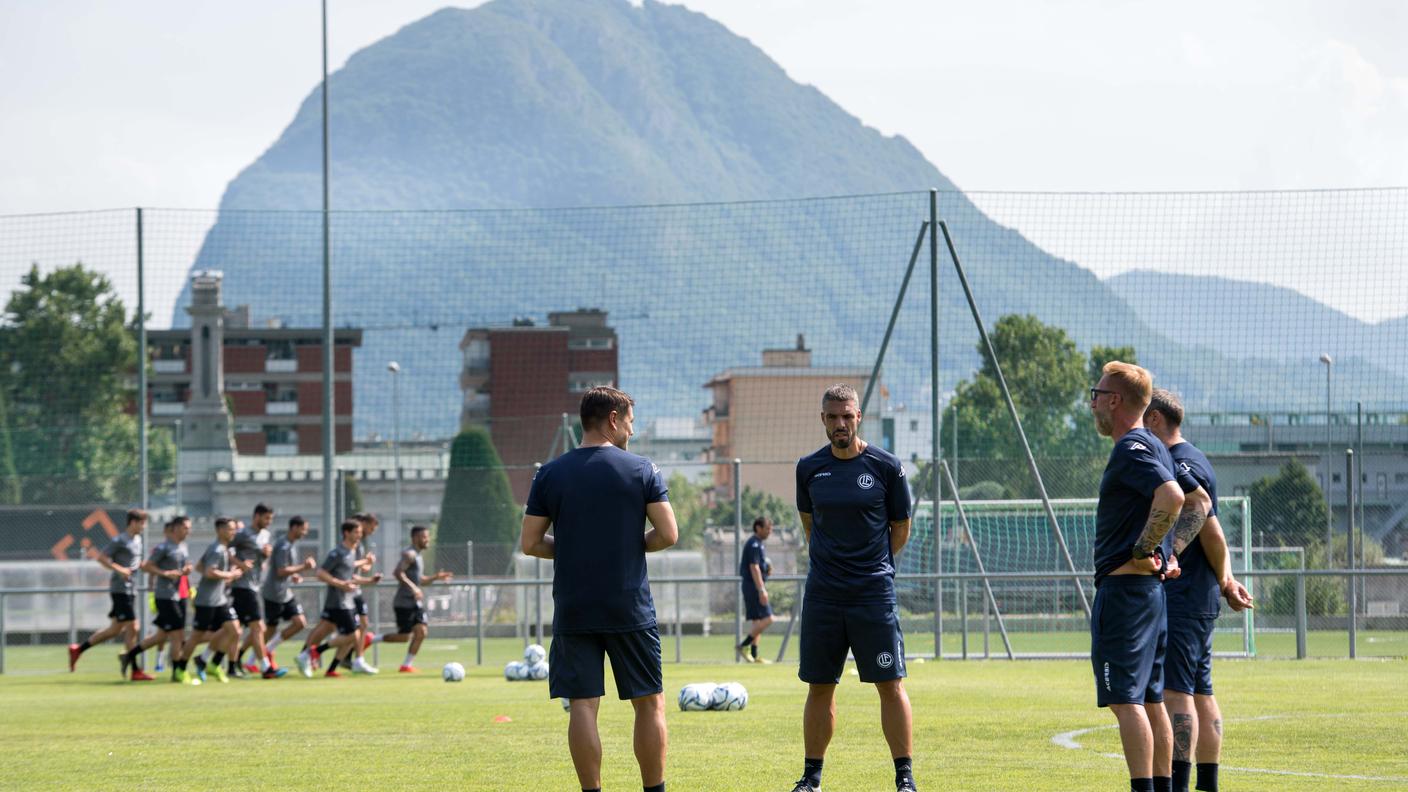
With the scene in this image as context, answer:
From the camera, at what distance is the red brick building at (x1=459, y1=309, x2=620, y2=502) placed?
103 feet

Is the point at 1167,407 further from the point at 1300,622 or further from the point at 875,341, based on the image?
the point at 875,341

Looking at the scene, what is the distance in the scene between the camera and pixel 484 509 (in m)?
32.0

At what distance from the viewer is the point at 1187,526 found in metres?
7.74

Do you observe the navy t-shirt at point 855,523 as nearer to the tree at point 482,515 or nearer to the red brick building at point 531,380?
the red brick building at point 531,380

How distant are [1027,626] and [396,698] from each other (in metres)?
9.47

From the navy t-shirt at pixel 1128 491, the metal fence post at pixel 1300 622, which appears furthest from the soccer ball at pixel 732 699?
the metal fence post at pixel 1300 622

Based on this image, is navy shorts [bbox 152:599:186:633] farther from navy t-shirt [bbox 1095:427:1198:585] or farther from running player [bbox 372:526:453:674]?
navy t-shirt [bbox 1095:427:1198:585]

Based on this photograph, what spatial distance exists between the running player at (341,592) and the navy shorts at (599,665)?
12843 millimetres

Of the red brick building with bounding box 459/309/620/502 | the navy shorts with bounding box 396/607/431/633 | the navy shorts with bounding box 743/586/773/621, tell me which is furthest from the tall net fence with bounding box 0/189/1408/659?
the navy shorts with bounding box 396/607/431/633

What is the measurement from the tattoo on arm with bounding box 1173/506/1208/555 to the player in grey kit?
49.0ft

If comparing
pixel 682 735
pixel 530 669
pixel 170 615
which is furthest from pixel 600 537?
pixel 170 615

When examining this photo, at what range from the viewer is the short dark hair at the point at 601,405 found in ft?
25.4

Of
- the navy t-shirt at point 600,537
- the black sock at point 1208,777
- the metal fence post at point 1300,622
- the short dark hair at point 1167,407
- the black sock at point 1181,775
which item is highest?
the short dark hair at point 1167,407

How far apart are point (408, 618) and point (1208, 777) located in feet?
48.2
